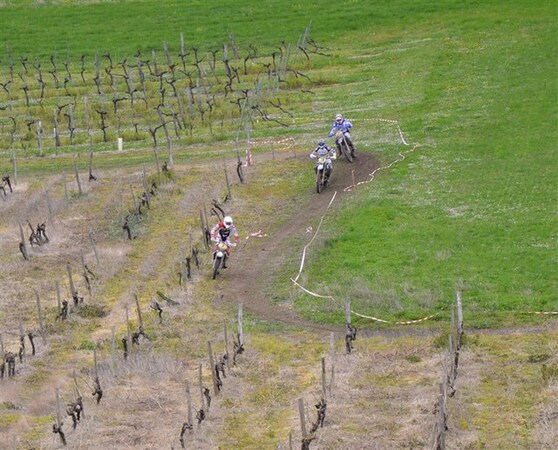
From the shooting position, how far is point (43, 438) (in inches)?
1289

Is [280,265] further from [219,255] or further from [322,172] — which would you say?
[322,172]

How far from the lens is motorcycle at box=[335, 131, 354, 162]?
55344 millimetres

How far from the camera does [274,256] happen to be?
46656mm

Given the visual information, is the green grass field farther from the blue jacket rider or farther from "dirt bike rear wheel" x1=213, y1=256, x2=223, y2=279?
the blue jacket rider

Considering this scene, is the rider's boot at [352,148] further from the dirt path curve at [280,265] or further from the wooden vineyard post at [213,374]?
the wooden vineyard post at [213,374]

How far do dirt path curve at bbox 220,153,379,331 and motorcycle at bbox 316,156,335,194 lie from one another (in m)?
0.33

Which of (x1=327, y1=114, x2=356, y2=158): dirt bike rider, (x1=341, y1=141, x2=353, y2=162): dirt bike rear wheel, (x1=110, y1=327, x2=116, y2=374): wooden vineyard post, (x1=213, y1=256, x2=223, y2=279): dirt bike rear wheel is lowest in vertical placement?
(x1=110, y1=327, x2=116, y2=374): wooden vineyard post

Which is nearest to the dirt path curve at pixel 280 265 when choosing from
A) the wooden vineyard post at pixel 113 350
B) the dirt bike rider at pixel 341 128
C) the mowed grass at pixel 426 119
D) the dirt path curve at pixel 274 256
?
the dirt path curve at pixel 274 256

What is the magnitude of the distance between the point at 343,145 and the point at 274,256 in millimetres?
10575

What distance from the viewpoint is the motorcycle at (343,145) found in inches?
2179

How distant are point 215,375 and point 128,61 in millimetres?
47686

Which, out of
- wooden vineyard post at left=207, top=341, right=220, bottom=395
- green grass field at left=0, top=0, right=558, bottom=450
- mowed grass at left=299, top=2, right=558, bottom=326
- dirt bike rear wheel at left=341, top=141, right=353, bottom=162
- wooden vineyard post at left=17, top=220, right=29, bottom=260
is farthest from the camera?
dirt bike rear wheel at left=341, top=141, right=353, bottom=162

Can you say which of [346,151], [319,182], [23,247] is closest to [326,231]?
[319,182]

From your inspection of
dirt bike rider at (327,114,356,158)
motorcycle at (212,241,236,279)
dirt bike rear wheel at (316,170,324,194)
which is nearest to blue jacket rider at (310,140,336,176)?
→ dirt bike rear wheel at (316,170,324,194)
